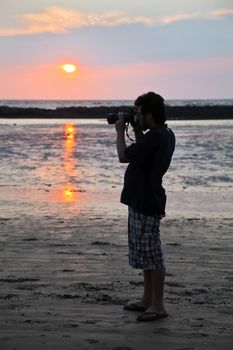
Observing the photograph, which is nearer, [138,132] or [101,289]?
[138,132]

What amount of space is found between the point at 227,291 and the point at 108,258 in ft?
5.24

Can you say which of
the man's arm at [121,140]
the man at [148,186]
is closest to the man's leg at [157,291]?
the man at [148,186]

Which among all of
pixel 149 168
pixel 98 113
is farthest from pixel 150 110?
pixel 98 113

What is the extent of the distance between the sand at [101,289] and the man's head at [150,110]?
142cm

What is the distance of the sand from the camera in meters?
4.12

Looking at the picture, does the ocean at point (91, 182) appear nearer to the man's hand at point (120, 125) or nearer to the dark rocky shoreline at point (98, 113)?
the man's hand at point (120, 125)

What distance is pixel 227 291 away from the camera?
5336 millimetres

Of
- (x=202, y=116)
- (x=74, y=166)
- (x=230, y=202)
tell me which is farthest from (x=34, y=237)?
(x=202, y=116)

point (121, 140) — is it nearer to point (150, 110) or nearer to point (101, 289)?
point (150, 110)

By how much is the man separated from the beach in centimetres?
35

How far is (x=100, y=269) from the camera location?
19.9 feet

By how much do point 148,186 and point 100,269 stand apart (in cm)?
177

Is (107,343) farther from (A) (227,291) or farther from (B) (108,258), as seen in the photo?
(B) (108,258)

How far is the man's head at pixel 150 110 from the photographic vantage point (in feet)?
15.0
